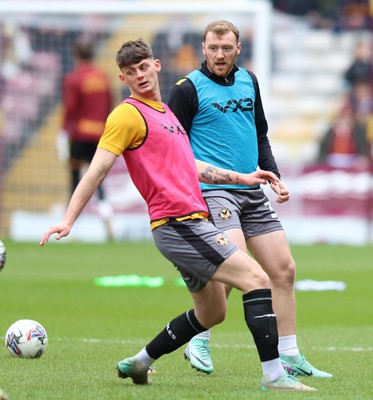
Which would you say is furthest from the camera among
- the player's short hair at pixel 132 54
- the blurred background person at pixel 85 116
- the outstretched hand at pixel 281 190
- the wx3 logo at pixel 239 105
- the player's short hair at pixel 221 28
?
the blurred background person at pixel 85 116

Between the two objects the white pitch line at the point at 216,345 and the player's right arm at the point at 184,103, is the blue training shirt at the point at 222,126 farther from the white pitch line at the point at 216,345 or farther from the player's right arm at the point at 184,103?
the white pitch line at the point at 216,345

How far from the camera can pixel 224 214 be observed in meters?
7.61

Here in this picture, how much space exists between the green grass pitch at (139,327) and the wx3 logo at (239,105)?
1.81 metres

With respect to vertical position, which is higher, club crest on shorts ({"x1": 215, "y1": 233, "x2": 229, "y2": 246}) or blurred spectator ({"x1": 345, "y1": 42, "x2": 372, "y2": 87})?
club crest on shorts ({"x1": 215, "y1": 233, "x2": 229, "y2": 246})

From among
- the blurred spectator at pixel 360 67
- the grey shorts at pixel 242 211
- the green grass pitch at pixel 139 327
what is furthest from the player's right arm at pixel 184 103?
the blurred spectator at pixel 360 67

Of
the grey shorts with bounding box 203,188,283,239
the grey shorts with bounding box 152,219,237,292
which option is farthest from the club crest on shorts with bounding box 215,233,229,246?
the grey shorts with bounding box 203,188,283,239

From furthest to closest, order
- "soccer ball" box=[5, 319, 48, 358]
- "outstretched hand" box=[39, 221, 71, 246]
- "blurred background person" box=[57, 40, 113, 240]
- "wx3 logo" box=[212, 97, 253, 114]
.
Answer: "blurred background person" box=[57, 40, 113, 240] < "soccer ball" box=[5, 319, 48, 358] < "wx3 logo" box=[212, 97, 253, 114] < "outstretched hand" box=[39, 221, 71, 246]

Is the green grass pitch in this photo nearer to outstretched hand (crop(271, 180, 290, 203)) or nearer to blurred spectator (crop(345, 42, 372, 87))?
outstretched hand (crop(271, 180, 290, 203))

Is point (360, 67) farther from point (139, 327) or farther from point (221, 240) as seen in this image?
point (221, 240)

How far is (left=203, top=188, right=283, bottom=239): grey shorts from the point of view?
7.61 metres

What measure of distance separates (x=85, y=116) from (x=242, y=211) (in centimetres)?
1263

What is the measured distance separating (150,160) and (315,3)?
2279 centimetres

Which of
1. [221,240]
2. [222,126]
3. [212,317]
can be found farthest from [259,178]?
[212,317]

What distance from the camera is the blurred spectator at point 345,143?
22.0 m
